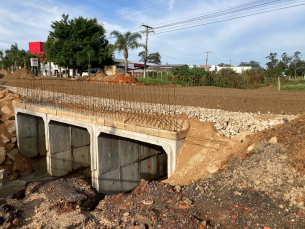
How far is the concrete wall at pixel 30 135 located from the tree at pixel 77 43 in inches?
863

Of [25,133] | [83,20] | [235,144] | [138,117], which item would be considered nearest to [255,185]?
[235,144]

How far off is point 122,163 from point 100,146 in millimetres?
1783

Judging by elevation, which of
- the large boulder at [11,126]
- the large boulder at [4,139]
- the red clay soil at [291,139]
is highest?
the red clay soil at [291,139]

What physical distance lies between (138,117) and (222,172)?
5187 millimetres

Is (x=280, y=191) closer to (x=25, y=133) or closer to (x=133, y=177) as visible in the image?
(x=133, y=177)

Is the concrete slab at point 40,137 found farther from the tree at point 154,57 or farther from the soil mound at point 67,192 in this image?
the tree at point 154,57

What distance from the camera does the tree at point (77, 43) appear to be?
129 ft

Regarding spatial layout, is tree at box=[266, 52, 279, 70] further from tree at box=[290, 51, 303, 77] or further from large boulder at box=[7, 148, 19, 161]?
large boulder at box=[7, 148, 19, 161]

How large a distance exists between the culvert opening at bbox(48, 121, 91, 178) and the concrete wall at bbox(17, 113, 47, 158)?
3.70 metres

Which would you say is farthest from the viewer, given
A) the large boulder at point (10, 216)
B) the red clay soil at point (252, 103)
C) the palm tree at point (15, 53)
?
the palm tree at point (15, 53)

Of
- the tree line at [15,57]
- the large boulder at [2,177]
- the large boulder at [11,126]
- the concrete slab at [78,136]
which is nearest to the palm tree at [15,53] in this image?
the tree line at [15,57]

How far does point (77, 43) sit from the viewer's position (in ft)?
128

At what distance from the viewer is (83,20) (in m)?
40.8

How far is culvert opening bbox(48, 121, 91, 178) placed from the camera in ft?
51.4
